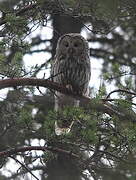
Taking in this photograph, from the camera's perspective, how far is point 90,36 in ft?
35.0

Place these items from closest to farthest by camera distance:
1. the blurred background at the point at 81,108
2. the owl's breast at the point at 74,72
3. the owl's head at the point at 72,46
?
the blurred background at the point at 81,108, the owl's breast at the point at 74,72, the owl's head at the point at 72,46

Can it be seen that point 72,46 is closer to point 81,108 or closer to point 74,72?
point 74,72

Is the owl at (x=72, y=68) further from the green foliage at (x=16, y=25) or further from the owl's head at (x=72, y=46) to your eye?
the green foliage at (x=16, y=25)

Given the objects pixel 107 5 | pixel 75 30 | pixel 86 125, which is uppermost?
pixel 75 30

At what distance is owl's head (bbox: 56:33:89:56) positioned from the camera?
7.10 metres

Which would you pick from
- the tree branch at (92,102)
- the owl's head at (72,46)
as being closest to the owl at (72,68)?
the owl's head at (72,46)

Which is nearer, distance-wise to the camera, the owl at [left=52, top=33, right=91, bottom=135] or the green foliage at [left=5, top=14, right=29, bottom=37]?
the green foliage at [left=5, top=14, right=29, bottom=37]

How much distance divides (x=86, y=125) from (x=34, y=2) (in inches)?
61.3

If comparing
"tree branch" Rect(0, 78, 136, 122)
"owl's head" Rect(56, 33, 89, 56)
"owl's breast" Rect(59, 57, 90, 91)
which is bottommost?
"tree branch" Rect(0, 78, 136, 122)

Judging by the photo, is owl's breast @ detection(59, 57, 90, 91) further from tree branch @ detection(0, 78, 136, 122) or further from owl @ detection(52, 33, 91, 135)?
tree branch @ detection(0, 78, 136, 122)

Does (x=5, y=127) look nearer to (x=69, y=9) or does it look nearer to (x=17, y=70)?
(x=17, y=70)

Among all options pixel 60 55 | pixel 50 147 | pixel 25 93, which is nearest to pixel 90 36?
pixel 60 55

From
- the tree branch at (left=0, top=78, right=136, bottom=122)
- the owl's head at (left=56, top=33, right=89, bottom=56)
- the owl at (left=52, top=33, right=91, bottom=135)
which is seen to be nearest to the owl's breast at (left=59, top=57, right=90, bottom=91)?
the owl at (left=52, top=33, right=91, bottom=135)

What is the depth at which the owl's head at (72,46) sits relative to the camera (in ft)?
23.3
